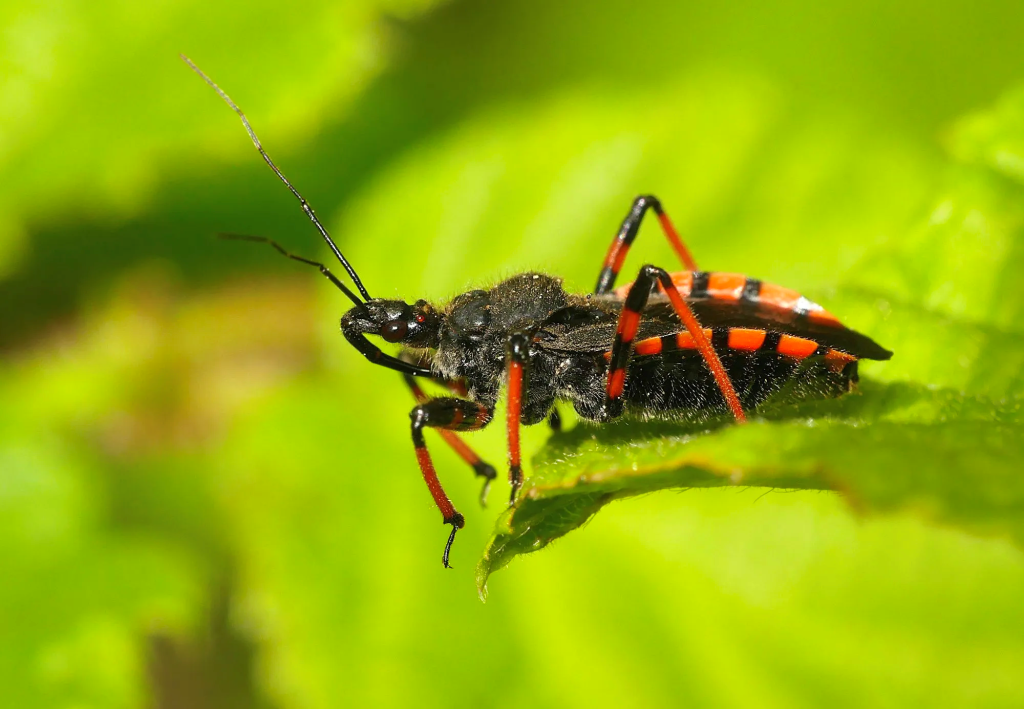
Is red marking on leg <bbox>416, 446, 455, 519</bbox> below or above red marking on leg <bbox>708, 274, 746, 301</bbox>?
below

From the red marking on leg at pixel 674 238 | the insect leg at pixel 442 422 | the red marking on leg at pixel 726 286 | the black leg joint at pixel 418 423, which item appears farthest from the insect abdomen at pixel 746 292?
the black leg joint at pixel 418 423

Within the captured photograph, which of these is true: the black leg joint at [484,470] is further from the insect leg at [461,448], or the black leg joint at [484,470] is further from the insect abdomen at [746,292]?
the insect abdomen at [746,292]

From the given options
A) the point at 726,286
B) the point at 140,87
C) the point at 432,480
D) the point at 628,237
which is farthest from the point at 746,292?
the point at 140,87

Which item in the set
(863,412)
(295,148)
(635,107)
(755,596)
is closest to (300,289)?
(295,148)

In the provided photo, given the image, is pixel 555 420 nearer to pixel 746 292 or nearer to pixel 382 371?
pixel 746 292

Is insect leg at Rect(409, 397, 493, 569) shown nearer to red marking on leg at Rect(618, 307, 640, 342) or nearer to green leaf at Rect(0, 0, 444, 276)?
red marking on leg at Rect(618, 307, 640, 342)

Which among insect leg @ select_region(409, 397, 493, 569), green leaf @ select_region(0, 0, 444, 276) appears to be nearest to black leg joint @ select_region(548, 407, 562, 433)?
insect leg @ select_region(409, 397, 493, 569)
